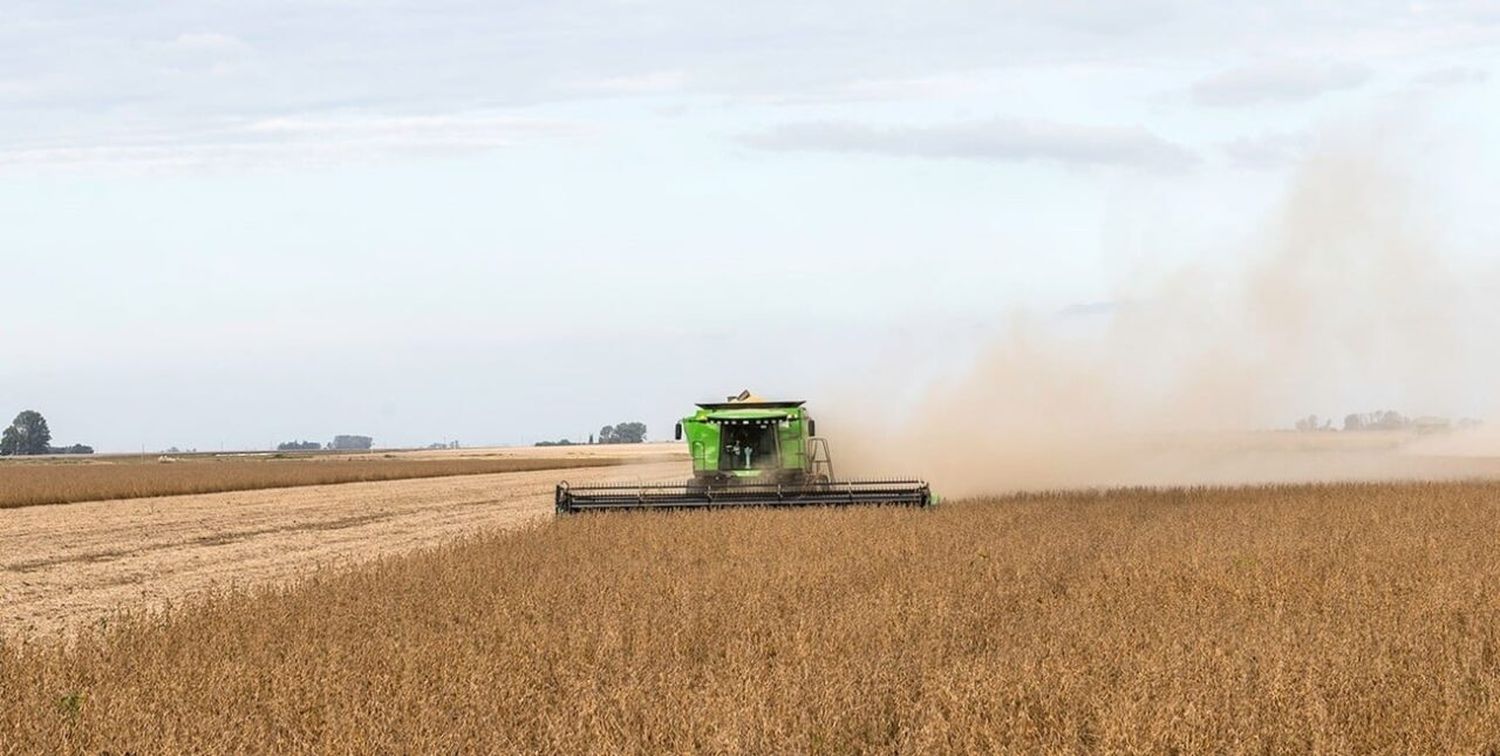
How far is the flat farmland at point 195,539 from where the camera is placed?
15500mm

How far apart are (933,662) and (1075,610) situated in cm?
218

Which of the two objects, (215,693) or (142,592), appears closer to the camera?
(215,693)

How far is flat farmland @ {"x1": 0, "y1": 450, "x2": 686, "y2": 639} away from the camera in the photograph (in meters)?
15.5

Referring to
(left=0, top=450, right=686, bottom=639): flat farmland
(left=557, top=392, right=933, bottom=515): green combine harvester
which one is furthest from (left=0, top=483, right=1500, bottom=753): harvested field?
(left=557, top=392, right=933, bottom=515): green combine harvester

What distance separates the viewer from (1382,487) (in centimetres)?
2614

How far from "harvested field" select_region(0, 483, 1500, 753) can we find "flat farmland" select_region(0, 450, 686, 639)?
9.63 feet

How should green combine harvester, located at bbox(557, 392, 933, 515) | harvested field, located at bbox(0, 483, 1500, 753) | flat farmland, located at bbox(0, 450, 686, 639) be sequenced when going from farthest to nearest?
green combine harvester, located at bbox(557, 392, 933, 515) → flat farmland, located at bbox(0, 450, 686, 639) → harvested field, located at bbox(0, 483, 1500, 753)

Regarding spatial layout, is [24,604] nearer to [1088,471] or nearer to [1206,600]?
[1206,600]

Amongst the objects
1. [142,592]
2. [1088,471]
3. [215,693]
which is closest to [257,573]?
[142,592]

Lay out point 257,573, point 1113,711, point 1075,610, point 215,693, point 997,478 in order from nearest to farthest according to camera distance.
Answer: point 1113,711
point 215,693
point 1075,610
point 257,573
point 997,478

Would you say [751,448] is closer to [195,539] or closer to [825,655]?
[195,539]

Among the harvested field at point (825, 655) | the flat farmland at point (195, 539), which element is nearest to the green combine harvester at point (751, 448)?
the flat farmland at point (195, 539)

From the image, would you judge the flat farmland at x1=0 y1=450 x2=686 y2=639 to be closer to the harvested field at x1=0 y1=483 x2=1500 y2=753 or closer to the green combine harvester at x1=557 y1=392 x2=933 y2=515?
the harvested field at x1=0 y1=483 x2=1500 y2=753

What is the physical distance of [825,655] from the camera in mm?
8961
